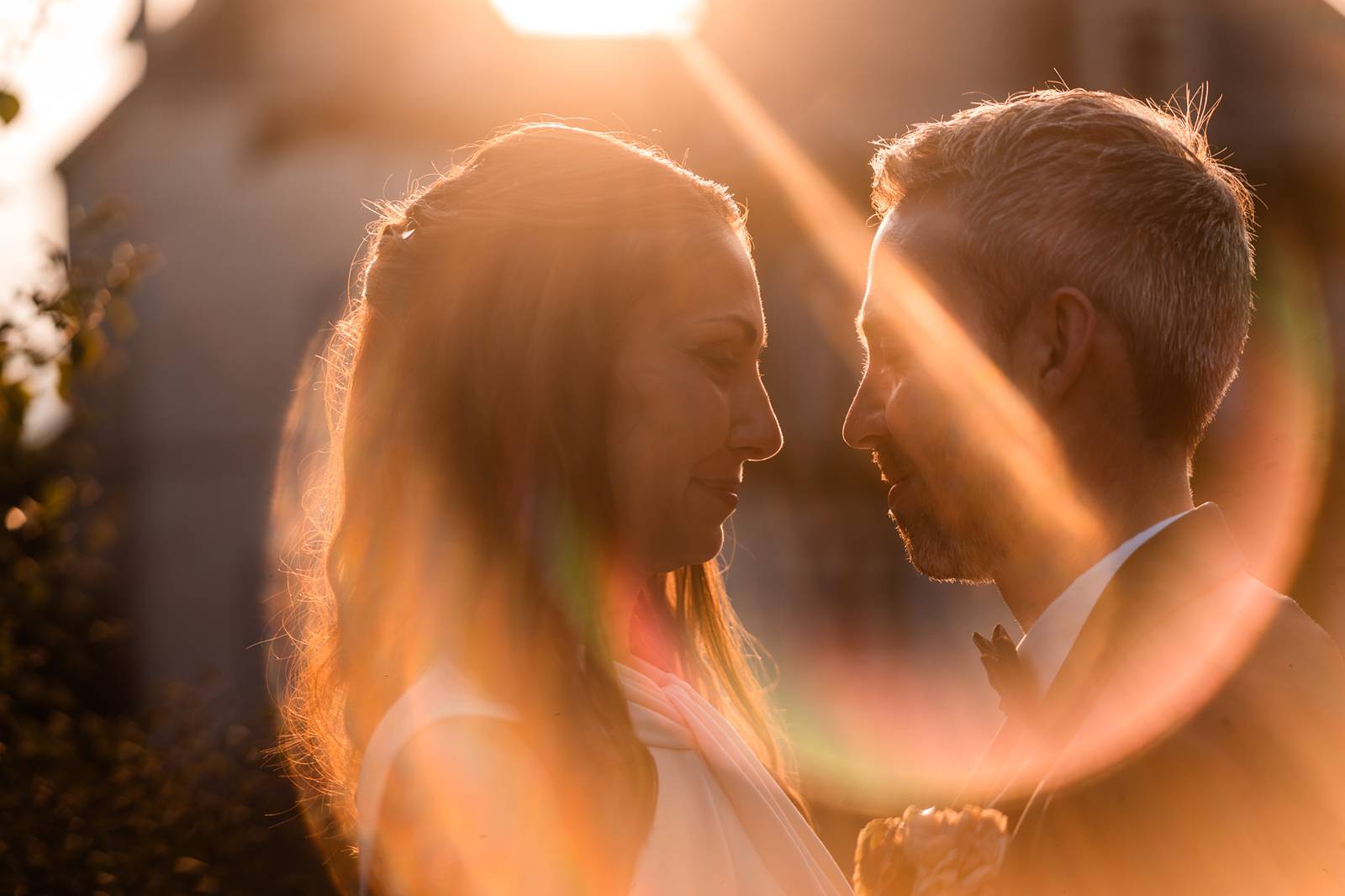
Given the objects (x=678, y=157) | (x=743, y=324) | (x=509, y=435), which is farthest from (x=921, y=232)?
(x=678, y=157)

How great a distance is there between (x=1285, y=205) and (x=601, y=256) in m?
11.4

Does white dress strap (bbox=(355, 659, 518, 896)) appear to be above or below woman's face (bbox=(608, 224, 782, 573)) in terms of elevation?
below

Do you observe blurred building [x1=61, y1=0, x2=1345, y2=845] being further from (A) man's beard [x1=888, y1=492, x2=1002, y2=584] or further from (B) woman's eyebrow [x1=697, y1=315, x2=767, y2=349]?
(B) woman's eyebrow [x1=697, y1=315, x2=767, y2=349]

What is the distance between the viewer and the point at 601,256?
254 centimetres

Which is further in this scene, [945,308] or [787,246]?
Answer: [787,246]

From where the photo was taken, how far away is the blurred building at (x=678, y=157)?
40.0 feet

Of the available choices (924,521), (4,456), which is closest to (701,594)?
(924,521)

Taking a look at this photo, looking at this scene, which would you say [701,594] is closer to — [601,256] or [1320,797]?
[601,256]

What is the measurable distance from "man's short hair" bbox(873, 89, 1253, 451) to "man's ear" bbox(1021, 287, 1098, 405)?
0.10 ft

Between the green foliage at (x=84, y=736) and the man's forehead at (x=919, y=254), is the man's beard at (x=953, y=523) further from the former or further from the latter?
the green foliage at (x=84, y=736)

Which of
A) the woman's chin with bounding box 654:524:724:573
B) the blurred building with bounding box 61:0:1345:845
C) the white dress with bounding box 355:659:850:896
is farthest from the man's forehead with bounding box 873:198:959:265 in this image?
the blurred building with bounding box 61:0:1345:845

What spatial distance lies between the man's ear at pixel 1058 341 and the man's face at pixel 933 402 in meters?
0.10

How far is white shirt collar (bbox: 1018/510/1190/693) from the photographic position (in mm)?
2314

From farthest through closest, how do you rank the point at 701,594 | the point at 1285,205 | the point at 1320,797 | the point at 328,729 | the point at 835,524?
the point at 835,524, the point at 1285,205, the point at 701,594, the point at 328,729, the point at 1320,797
